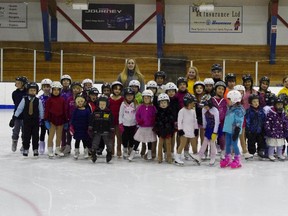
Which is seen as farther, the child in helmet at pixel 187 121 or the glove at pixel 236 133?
the child in helmet at pixel 187 121

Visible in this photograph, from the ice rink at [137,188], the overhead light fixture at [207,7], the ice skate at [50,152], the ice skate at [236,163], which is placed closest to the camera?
the ice rink at [137,188]

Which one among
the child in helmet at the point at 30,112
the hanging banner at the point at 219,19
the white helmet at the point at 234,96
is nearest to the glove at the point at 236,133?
the white helmet at the point at 234,96

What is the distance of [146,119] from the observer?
23.4ft

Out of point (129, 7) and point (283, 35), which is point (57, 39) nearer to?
point (129, 7)

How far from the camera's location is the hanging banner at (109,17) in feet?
62.7

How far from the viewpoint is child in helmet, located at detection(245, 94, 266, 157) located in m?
7.34

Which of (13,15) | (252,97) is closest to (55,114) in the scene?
(252,97)

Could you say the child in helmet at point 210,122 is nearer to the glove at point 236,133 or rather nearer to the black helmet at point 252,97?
the glove at point 236,133

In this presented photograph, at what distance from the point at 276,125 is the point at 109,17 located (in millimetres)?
12926

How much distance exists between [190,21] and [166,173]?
44.7 feet

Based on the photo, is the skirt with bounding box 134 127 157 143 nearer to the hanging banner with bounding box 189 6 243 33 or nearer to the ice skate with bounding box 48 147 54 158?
the ice skate with bounding box 48 147 54 158

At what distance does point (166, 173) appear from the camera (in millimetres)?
6383

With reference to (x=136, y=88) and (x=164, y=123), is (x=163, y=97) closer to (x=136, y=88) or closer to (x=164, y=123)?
(x=164, y=123)

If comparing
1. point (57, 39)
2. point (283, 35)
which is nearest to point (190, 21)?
point (283, 35)
